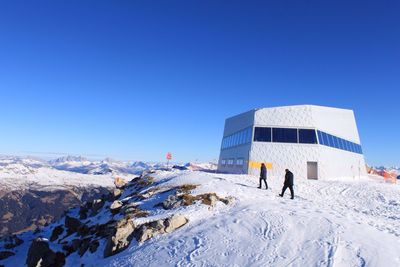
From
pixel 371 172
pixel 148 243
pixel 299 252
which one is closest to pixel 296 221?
pixel 299 252

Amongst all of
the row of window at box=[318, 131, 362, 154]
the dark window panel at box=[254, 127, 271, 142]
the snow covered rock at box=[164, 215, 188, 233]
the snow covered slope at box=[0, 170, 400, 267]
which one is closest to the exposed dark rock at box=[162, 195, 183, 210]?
the snow covered slope at box=[0, 170, 400, 267]

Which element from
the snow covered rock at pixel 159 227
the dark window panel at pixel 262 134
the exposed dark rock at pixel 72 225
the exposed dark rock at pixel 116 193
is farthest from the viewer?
the dark window panel at pixel 262 134

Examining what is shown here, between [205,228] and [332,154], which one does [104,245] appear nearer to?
[205,228]

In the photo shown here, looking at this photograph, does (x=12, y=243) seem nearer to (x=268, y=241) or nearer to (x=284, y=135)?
(x=268, y=241)

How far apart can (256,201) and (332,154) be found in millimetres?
26160

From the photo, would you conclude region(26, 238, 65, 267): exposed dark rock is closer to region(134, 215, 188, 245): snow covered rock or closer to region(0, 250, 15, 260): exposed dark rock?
region(134, 215, 188, 245): snow covered rock

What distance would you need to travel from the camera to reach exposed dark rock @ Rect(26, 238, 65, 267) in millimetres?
19188

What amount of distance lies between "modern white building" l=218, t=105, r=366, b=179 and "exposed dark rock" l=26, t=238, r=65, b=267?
2471cm

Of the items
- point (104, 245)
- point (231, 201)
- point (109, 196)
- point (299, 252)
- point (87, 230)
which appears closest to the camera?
point (299, 252)

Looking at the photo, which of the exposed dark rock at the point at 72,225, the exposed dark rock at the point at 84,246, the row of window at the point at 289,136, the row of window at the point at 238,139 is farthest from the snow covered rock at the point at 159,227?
the row of window at the point at 238,139

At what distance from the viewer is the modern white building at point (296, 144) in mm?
39719

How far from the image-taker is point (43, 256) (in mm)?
19875

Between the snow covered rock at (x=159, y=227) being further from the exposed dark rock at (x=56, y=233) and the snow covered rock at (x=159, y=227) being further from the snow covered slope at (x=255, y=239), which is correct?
the exposed dark rock at (x=56, y=233)

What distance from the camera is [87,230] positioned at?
23.5 m
